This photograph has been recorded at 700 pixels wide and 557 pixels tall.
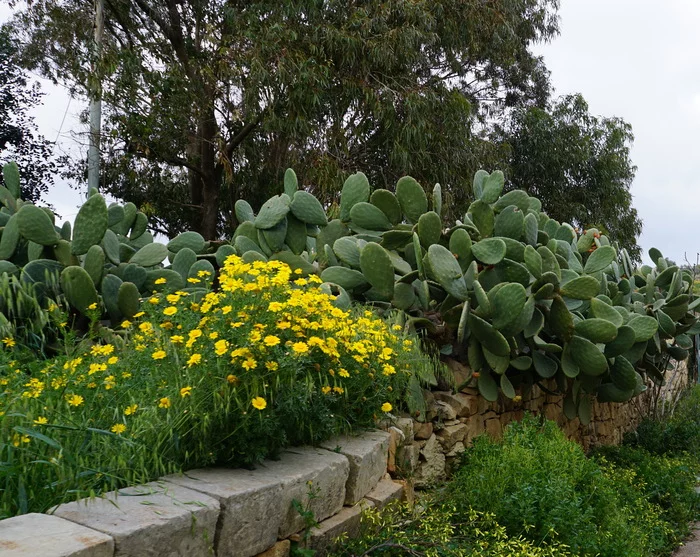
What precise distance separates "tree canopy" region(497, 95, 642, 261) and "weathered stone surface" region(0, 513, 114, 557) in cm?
2015

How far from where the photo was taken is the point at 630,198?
901 inches

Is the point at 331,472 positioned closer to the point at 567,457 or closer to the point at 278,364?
the point at 278,364

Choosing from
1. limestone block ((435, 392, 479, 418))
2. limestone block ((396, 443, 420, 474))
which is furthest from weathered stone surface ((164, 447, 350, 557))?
limestone block ((435, 392, 479, 418))

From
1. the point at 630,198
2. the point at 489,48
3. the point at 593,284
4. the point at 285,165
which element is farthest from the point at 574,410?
the point at 630,198

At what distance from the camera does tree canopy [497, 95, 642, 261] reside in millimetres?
21375

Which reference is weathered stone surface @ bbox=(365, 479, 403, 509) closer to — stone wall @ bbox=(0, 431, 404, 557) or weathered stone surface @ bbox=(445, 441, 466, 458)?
stone wall @ bbox=(0, 431, 404, 557)

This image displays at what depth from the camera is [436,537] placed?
3.43 meters

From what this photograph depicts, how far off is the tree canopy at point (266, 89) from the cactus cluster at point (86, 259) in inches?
277

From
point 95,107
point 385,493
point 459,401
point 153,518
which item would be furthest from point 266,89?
point 153,518

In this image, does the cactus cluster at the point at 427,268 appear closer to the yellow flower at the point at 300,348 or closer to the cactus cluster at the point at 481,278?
the cactus cluster at the point at 481,278

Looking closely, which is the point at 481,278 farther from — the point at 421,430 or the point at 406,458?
the point at 406,458

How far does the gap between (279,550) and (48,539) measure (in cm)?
109

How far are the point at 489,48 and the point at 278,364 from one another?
600 inches

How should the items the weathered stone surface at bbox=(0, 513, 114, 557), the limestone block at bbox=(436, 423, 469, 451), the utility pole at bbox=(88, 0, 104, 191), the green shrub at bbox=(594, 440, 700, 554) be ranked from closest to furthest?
the weathered stone surface at bbox=(0, 513, 114, 557) < the limestone block at bbox=(436, 423, 469, 451) < the green shrub at bbox=(594, 440, 700, 554) < the utility pole at bbox=(88, 0, 104, 191)
